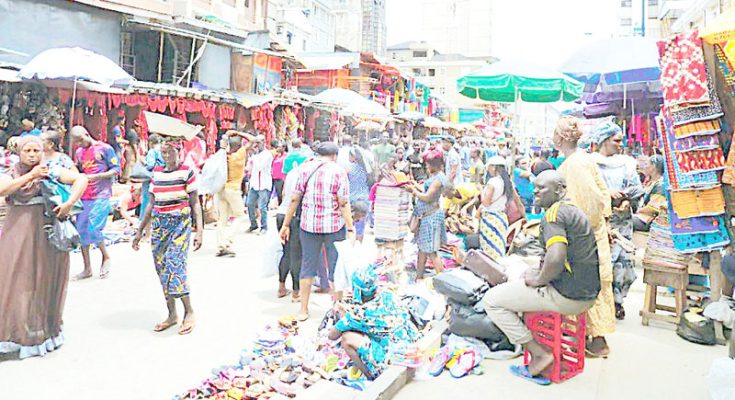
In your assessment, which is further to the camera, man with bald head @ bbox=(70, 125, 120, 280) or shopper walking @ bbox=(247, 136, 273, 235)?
shopper walking @ bbox=(247, 136, 273, 235)

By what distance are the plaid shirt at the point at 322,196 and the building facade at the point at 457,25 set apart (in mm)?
80178

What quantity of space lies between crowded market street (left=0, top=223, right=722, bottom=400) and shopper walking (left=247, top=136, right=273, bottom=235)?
3907mm

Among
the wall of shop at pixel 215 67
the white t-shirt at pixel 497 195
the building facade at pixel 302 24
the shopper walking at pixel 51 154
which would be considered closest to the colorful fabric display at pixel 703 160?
the white t-shirt at pixel 497 195

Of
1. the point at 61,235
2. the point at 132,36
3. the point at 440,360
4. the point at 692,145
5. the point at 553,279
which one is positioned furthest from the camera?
the point at 132,36

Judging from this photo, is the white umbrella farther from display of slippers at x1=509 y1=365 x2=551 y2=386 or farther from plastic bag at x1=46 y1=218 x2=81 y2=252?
display of slippers at x1=509 y1=365 x2=551 y2=386

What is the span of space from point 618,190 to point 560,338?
9.28ft

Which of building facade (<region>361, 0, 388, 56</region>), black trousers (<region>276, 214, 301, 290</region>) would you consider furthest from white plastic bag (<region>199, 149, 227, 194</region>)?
building facade (<region>361, 0, 388, 56</region>)

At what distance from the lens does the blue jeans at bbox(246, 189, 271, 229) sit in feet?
35.0

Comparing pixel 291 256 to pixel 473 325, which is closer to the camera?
pixel 473 325

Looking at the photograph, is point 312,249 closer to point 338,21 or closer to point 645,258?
point 645,258

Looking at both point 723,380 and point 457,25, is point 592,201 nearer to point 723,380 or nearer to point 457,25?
point 723,380

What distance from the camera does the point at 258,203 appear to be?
10.9 meters

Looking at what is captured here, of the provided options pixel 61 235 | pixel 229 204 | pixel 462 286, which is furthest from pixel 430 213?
pixel 61 235

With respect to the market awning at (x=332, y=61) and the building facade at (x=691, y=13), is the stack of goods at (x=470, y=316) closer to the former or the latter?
the building facade at (x=691, y=13)
